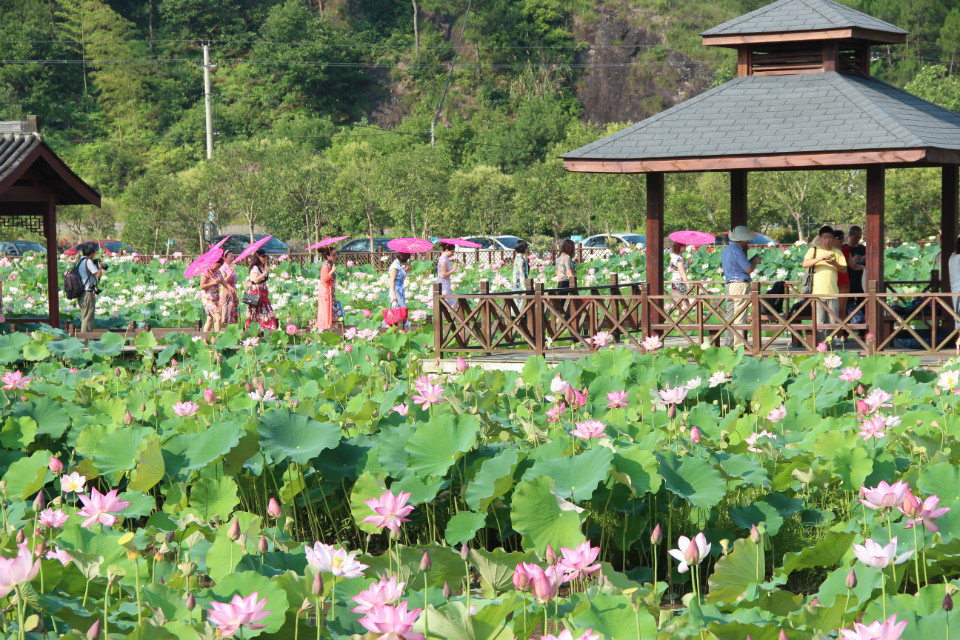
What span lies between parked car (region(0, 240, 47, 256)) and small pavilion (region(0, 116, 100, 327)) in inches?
853

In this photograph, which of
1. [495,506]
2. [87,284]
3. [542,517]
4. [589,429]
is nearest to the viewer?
[542,517]

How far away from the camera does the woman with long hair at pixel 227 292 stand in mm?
13172

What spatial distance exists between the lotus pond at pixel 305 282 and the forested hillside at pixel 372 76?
58.0ft

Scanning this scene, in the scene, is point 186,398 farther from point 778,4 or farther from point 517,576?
point 778,4

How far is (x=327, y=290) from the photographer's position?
500 inches

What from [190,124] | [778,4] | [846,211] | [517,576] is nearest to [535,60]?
[190,124]

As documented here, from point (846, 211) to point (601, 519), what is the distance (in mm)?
30883

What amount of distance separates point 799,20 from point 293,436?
909 cm

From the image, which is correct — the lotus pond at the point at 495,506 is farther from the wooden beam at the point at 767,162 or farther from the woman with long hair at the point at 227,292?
the woman with long hair at the point at 227,292

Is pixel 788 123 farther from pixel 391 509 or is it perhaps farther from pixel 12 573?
pixel 12 573

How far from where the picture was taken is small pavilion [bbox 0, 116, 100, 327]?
13.6m

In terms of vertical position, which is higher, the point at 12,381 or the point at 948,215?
the point at 948,215

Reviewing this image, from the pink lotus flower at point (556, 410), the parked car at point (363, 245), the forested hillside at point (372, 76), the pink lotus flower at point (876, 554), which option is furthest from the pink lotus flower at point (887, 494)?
the forested hillside at point (372, 76)

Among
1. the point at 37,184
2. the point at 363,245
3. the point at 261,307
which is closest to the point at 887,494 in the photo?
the point at 261,307
